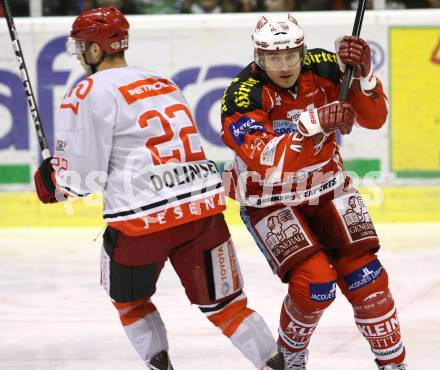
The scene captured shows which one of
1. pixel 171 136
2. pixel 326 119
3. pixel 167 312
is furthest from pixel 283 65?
pixel 167 312

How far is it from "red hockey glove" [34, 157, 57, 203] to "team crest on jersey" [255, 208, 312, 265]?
72cm

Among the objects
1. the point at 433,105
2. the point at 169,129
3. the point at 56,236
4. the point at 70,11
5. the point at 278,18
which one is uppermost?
the point at 278,18

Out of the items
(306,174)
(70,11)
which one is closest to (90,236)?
(70,11)

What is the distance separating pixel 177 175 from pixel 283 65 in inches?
21.4

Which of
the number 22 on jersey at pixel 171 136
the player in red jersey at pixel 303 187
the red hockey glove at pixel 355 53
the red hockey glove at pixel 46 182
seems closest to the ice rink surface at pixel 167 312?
the player in red jersey at pixel 303 187

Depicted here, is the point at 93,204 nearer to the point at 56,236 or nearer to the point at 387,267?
the point at 56,236

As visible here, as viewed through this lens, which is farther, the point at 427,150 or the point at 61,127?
the point at 427,150

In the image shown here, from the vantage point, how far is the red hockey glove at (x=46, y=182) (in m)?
3.60

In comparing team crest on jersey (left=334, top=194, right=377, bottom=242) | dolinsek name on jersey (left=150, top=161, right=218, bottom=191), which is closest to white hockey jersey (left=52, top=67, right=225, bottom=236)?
dolinsek name on jersey (left=150, top=161, right=218, bottom=191)

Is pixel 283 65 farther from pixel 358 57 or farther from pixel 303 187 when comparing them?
pixel 303 187

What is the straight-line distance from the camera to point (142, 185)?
11.3ft

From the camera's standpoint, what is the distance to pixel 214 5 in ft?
24.2

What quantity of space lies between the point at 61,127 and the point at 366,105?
1031mm

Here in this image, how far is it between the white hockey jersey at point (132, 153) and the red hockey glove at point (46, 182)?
87 millimetres
